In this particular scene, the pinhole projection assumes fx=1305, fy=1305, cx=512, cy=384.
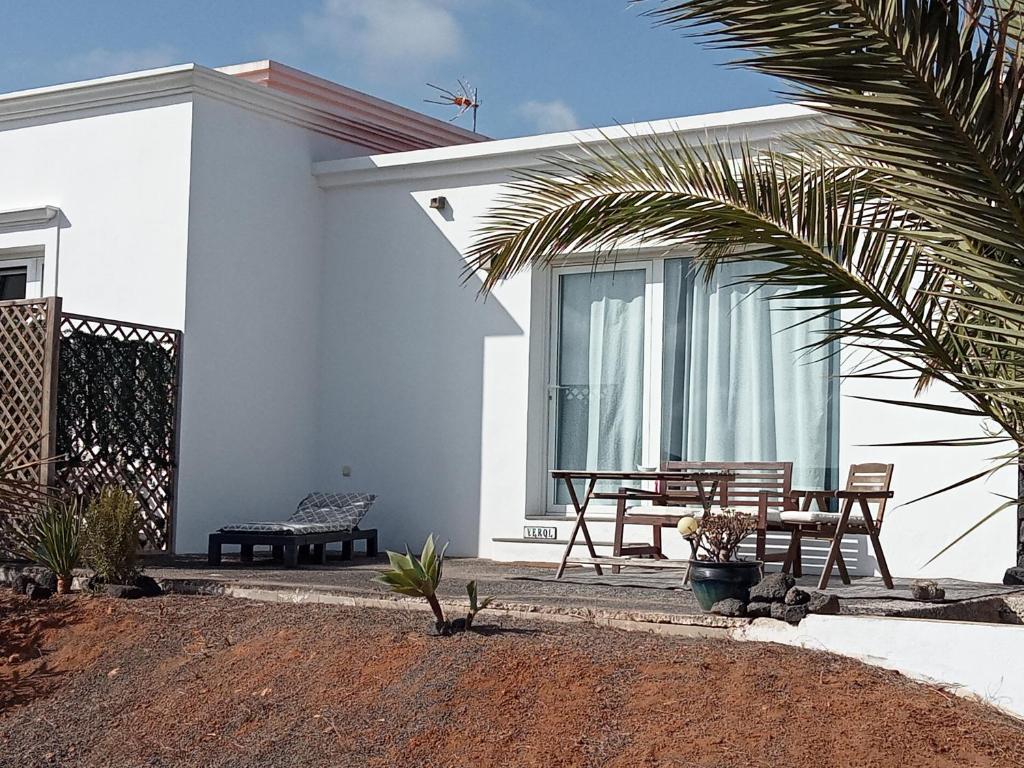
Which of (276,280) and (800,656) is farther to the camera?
(276,280)

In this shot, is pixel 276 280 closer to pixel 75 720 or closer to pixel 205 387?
pixel 205 387

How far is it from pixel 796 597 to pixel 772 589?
0.38ft

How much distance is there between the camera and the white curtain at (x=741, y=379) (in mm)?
9125

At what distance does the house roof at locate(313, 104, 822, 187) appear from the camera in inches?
356

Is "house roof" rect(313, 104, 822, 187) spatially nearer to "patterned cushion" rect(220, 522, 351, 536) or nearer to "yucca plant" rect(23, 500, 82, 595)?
"patterned cushion" rect(220, 522, 351, 536)

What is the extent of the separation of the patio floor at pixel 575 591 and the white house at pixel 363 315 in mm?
1292

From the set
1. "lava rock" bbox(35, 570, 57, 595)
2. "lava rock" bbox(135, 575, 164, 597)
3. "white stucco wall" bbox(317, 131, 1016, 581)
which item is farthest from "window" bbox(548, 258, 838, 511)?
"lava rock" bbox(35, 570, 57, 595)

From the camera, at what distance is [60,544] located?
741 cm

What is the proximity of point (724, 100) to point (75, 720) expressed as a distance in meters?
6.03

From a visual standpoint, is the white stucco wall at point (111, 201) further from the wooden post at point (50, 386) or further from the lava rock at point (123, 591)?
the lava rock at point (123, 591)

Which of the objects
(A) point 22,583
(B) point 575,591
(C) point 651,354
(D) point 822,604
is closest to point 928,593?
(D) point 822,604

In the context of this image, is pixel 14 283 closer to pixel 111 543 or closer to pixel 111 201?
pixel 111 201

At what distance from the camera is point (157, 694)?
5738 millimetres

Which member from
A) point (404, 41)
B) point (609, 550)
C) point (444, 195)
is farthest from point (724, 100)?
point (404, 41)
